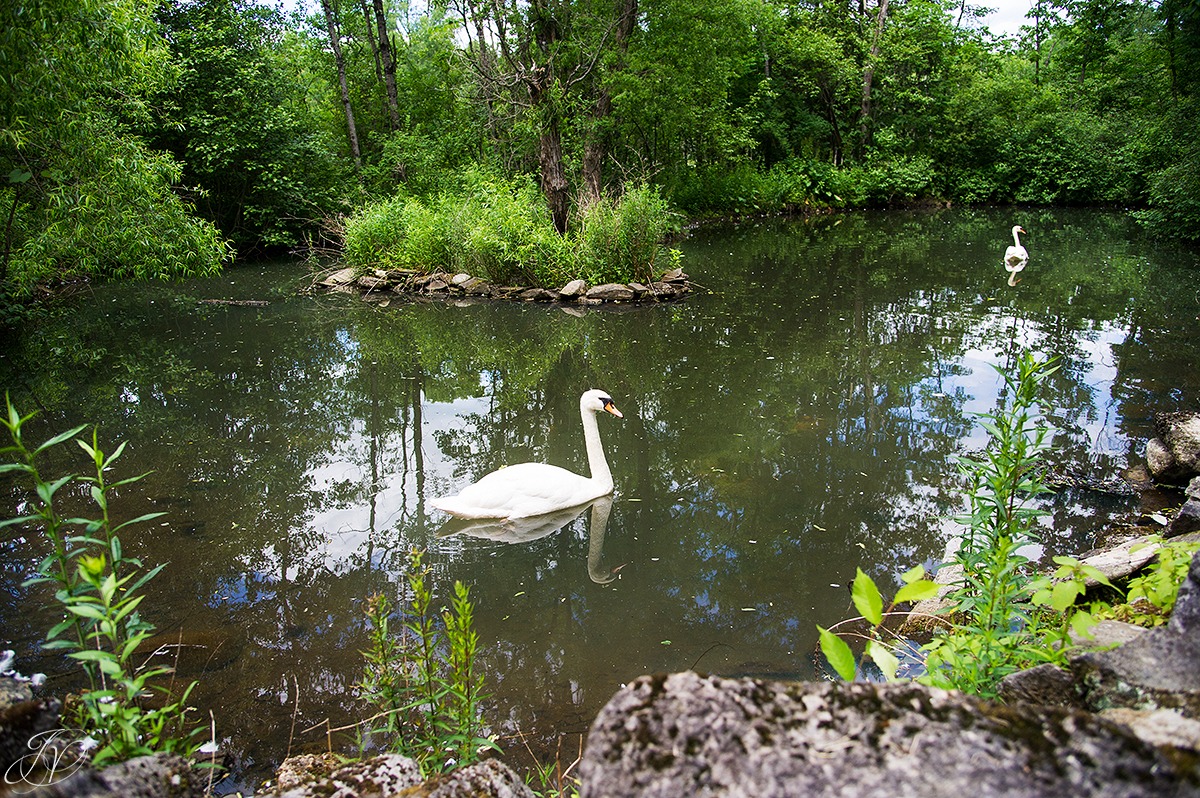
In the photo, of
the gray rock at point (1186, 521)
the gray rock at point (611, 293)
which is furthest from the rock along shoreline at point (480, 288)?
the gray rock at point (1186, 521)

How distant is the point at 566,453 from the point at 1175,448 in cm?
477

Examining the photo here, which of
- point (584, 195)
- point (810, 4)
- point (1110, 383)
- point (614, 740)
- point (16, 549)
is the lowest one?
point (1110, 383)

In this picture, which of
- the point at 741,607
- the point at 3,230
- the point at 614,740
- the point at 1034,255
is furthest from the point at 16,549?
the point at 1034,255

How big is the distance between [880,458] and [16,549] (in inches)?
256

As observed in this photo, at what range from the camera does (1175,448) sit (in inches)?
211

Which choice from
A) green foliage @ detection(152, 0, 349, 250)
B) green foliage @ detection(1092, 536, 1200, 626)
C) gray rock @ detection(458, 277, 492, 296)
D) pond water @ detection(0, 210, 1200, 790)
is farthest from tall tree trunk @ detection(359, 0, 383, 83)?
green foliage @ detection(1092, 536, 1200, 626)

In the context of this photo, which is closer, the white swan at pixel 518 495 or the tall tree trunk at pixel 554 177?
the white swan at pixel 518 495

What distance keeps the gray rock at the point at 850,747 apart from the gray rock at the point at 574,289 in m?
12.3

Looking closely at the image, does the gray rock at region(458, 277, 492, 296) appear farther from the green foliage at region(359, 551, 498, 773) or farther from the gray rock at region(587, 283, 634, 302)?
the green foliage at region(359, 551, 498, 773)

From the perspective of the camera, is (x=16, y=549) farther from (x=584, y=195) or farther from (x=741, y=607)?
(x=584, y=195)

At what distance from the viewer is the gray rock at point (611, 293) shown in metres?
13.0

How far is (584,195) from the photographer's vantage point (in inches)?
589

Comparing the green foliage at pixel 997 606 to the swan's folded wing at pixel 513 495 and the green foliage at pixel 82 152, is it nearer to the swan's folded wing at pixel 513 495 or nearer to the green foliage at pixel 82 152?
the swan's folded wing at pixel 513 495

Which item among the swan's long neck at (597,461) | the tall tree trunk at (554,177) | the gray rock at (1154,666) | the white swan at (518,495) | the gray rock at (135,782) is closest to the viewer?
the gray rock at (135,782)
